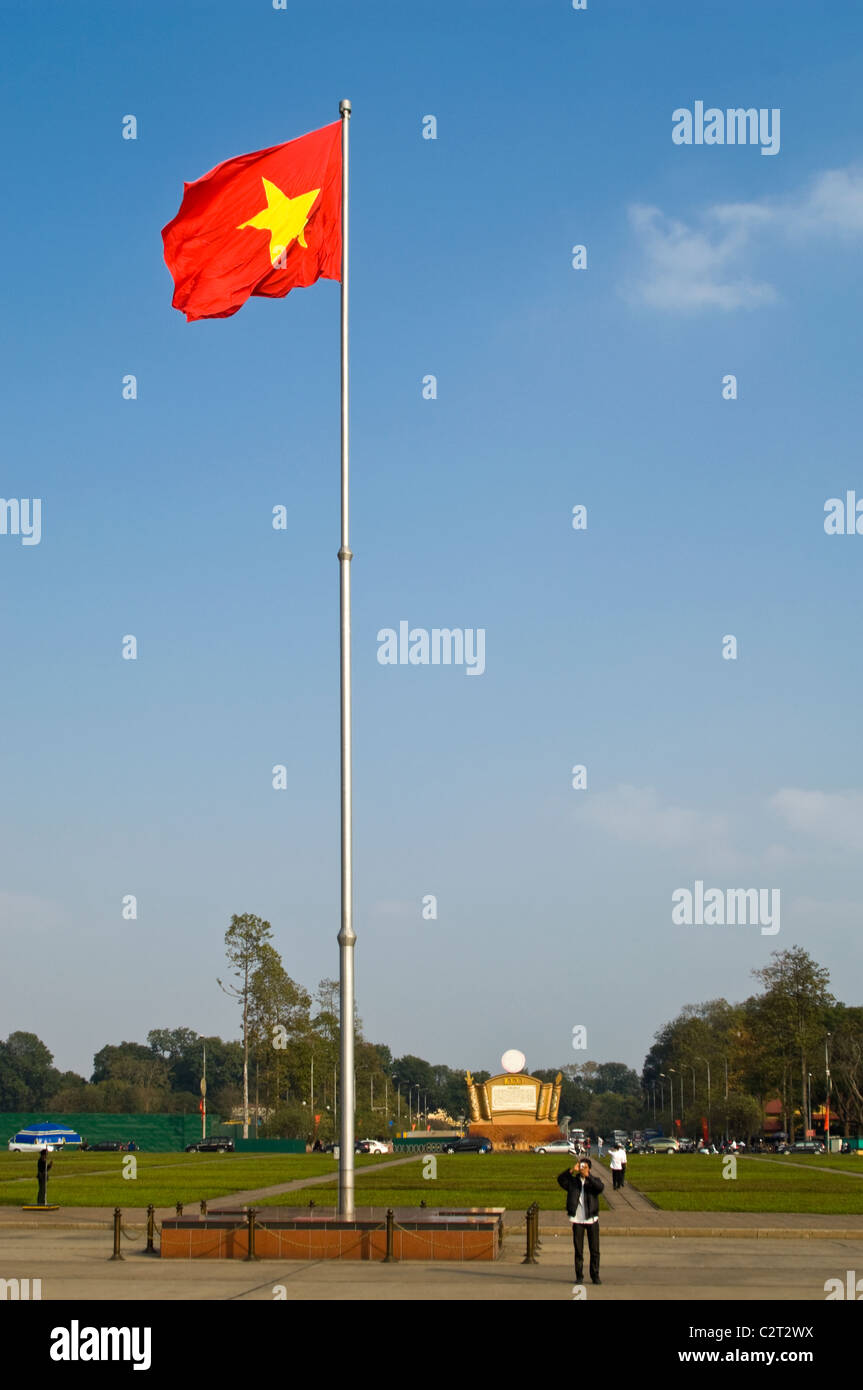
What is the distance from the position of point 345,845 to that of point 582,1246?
7287 millimetres

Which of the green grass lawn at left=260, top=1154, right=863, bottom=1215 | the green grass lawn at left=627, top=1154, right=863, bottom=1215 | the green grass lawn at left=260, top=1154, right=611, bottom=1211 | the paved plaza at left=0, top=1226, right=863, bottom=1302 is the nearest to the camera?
the paved plaza at left=0, top=1226, right=863, bottom=1302

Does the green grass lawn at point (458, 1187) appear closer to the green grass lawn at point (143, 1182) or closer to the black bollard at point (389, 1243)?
the green grass lawn at point (143, 1182)

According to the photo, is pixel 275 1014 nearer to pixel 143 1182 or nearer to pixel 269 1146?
pixel 269 1146

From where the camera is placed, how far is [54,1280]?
19344mm

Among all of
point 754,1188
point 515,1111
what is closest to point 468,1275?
point 754,1188

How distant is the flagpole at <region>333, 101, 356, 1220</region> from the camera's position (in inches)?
870

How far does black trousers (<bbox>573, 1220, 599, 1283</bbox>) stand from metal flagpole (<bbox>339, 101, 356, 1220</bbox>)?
13.1ft

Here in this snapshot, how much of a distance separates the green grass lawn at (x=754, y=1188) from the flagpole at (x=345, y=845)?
49.2 ft

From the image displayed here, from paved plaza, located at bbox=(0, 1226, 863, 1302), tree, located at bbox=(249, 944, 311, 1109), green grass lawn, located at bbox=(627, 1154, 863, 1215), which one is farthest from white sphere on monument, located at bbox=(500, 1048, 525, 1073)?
paved plaza, located at bbox=(0, 1226, 863, 1302)

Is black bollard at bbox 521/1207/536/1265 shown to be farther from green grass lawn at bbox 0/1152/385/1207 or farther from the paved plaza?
green grass lawn at bbox 0/1152/385/1207

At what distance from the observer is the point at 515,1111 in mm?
122312

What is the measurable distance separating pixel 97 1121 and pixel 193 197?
10339 centimetres
